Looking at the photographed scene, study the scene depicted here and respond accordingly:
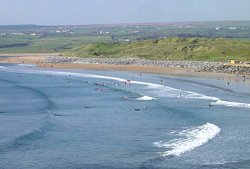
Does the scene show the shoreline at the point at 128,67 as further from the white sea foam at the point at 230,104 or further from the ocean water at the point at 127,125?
the white sea foam at the point at 230,104

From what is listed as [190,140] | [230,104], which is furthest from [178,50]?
[190,140]

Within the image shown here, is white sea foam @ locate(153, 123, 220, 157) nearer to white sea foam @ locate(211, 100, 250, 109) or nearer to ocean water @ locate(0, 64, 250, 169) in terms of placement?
ocean water @ locate(0, 64, 250, 169)

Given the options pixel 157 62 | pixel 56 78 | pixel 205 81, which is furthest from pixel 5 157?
pixel 157 62

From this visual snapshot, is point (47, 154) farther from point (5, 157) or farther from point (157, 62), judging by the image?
point (157, 62)

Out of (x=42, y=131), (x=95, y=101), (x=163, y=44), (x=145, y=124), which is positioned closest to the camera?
(x=42, y=131)

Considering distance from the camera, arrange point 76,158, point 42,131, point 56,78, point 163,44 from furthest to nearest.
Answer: point 163,44, point 56,78, point 42,131, point 76,158

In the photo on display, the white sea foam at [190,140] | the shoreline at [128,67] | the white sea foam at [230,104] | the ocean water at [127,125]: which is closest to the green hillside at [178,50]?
the shoreline at [128,67]
